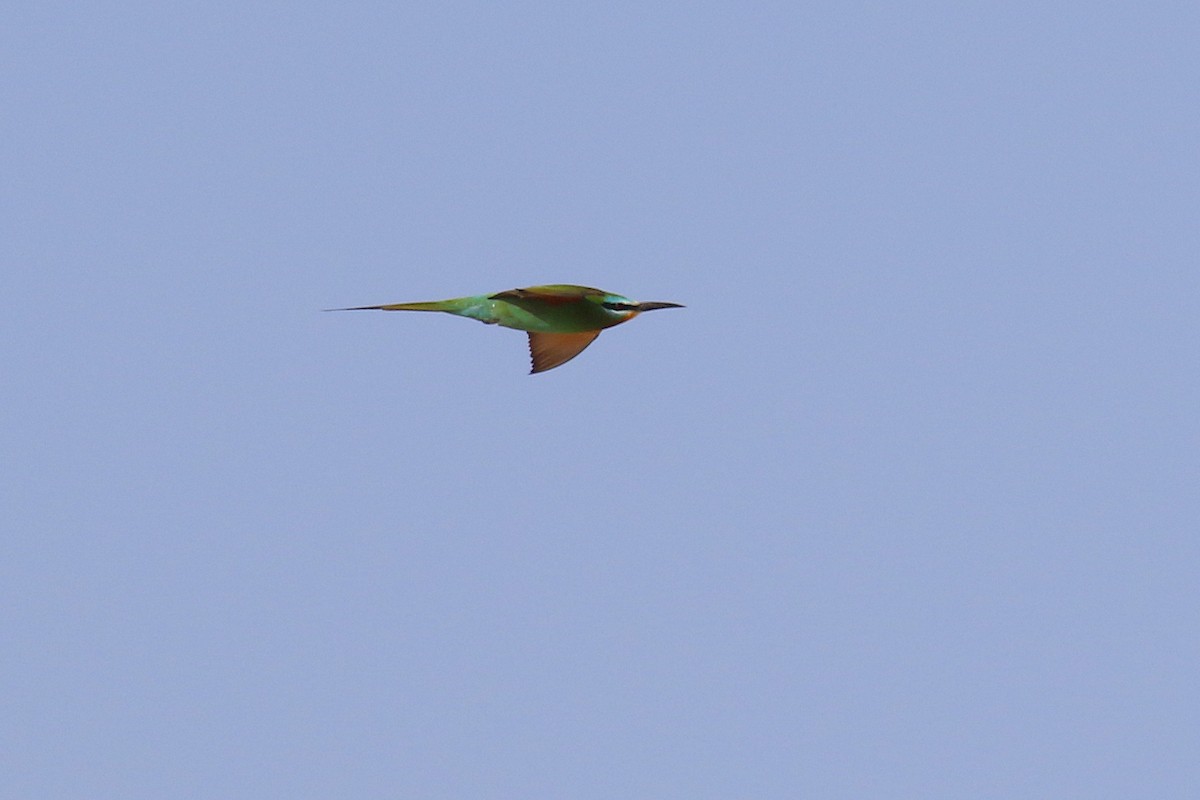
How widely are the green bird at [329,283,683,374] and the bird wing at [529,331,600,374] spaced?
0.54 metres

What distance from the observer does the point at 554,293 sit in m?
32.3

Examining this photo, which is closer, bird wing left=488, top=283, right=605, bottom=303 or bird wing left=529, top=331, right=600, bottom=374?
bird wing left=488, top=283, right=605, bottom=303

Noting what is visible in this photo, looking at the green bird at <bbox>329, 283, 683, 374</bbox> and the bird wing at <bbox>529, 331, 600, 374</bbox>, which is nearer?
the green bird at <bbox>329, 283, 683, 374</bbox>

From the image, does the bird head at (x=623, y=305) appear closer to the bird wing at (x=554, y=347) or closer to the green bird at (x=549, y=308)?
the green bird at (x=549, y=308)

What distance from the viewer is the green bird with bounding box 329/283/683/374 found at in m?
32.4

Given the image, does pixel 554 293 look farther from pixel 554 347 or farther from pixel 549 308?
pixel 554 347

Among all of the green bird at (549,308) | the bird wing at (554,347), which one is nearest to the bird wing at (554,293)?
the green bird at (549,308)

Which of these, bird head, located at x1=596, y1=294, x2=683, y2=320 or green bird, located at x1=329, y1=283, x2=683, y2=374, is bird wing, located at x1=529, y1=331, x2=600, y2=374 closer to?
green bird, located at x1=329, y1=283, x2=683, y2=374

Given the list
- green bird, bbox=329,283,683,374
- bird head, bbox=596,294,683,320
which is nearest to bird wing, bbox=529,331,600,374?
green bird, bbox=329,283,683,374

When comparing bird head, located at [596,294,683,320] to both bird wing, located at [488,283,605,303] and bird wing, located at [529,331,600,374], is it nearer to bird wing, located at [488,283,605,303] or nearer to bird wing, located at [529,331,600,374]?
bird wing, located at [488,283,605,303]

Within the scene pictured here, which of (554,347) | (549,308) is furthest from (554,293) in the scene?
(554,347)

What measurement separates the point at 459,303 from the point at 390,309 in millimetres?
1522

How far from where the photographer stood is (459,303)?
1323 inches

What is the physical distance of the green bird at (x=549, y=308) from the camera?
3241cm
